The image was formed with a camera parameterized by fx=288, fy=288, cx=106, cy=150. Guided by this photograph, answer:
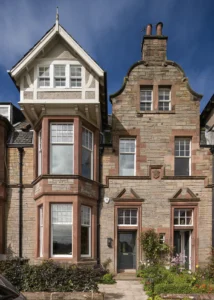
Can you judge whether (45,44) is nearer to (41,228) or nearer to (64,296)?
(41,228)

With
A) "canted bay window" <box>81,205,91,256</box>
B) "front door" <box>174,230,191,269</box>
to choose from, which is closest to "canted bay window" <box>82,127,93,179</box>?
"canted bay window" <box>81,205,91,256</box>

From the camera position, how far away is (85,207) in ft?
49.9

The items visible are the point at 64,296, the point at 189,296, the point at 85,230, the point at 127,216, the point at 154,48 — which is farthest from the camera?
the point at 154,48

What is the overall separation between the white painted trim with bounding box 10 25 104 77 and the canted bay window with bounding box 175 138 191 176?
6.17 meters

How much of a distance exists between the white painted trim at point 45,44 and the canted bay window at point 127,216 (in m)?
7.55

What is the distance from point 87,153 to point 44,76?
458cm

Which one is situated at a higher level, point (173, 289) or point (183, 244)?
point (183, 244)

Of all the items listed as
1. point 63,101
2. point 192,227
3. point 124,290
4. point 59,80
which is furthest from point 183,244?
point 59,80

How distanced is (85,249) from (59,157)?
4952 mm

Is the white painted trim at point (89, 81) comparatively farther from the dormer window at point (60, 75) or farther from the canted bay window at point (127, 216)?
the canted bay window at point (127, 216)

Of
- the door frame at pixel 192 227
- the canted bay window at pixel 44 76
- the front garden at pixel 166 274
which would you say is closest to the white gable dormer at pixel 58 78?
the canted bay window at pixel 44 76

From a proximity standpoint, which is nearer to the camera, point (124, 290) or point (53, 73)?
point (124, 290)

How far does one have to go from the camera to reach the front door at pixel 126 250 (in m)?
16.2

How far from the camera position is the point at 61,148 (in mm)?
14883
